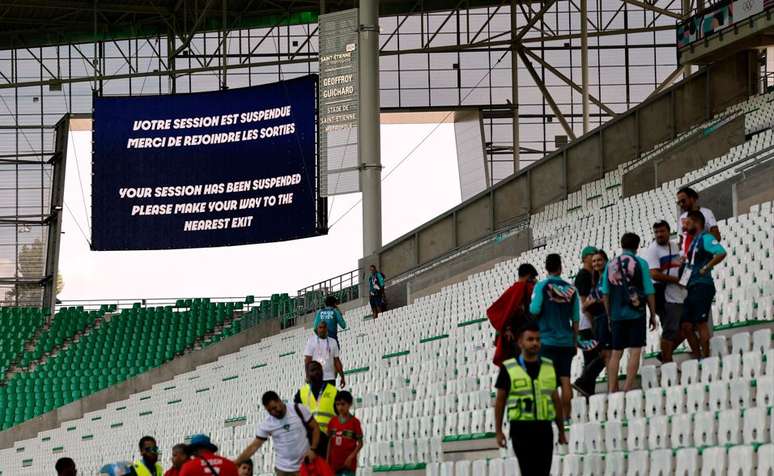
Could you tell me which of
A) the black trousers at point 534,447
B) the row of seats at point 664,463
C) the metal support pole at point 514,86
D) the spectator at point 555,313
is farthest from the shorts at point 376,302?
the black trousers at point 534,447

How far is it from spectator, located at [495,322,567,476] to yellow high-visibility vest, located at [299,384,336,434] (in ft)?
9.60

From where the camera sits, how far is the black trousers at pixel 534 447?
29.7 ft

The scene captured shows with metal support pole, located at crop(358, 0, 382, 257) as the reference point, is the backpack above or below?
below

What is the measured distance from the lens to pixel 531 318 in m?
11.0

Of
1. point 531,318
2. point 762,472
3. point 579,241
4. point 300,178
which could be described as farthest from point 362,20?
point 762,472

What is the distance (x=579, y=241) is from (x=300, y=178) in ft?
39.3

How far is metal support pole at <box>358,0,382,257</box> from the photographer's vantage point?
31562 mm

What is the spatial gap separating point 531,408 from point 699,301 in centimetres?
309

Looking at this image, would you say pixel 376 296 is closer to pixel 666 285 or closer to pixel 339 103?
pixel 339 103

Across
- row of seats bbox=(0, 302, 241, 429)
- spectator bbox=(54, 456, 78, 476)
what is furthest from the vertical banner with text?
spectator bbox=(54, 456, 78, 476)

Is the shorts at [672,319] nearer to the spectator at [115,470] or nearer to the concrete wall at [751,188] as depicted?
the spectator at [115,470]

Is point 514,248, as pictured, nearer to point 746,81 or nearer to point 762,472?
point 746,81

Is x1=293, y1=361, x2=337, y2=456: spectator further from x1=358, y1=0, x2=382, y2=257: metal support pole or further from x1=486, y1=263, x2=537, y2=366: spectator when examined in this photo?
x1=358, y1=0, x2=382, y2=257: metal support pole

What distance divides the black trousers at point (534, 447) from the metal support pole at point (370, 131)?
884 inches
